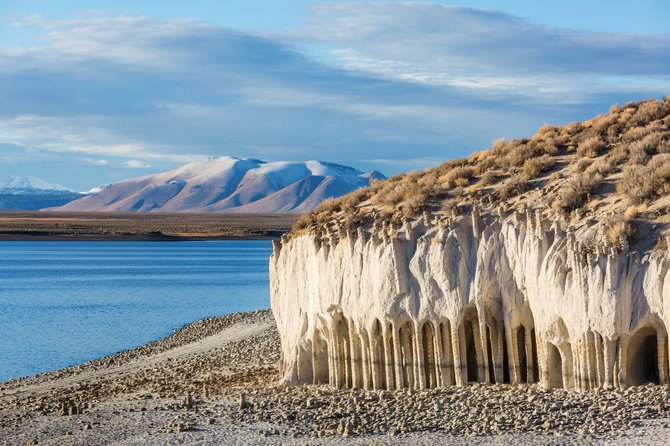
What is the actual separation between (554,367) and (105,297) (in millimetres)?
51800

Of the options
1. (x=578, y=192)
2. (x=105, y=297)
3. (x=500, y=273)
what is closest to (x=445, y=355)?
(x=500, y=273)

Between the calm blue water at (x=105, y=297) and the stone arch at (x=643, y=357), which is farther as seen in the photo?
the calm blue water at (x=105, y=297)

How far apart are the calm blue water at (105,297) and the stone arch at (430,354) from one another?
20.2m

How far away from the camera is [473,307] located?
2350cm

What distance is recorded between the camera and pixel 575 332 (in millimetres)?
21297

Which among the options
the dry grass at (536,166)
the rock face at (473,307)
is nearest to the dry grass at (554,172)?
the dry grass at (536,166)

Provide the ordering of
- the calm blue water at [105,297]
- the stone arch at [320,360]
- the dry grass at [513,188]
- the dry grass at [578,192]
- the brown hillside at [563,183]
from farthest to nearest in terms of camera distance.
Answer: the calm blue water at [105,297]
the stone arch at [320,360]
the dry grass at [513,188]
the dry grass at [578,192]
the brown hillside at [563,183]

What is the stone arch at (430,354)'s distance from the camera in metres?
23.8

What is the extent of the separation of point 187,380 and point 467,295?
1068 cm

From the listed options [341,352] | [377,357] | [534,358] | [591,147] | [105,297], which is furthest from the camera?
[105,297]

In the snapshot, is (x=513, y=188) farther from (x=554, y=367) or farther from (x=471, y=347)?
(x=554, y=367)

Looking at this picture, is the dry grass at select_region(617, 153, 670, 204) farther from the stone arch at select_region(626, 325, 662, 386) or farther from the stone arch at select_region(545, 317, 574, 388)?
the stone arch at select_region(545, 317, 574, 388)

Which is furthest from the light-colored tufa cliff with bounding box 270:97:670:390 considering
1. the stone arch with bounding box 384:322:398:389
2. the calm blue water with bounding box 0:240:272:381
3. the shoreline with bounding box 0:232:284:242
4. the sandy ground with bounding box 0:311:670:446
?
the shoreline with bounding box 0:232:284:242

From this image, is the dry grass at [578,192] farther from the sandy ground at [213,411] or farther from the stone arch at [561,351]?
the sandy ground at [213,411]
